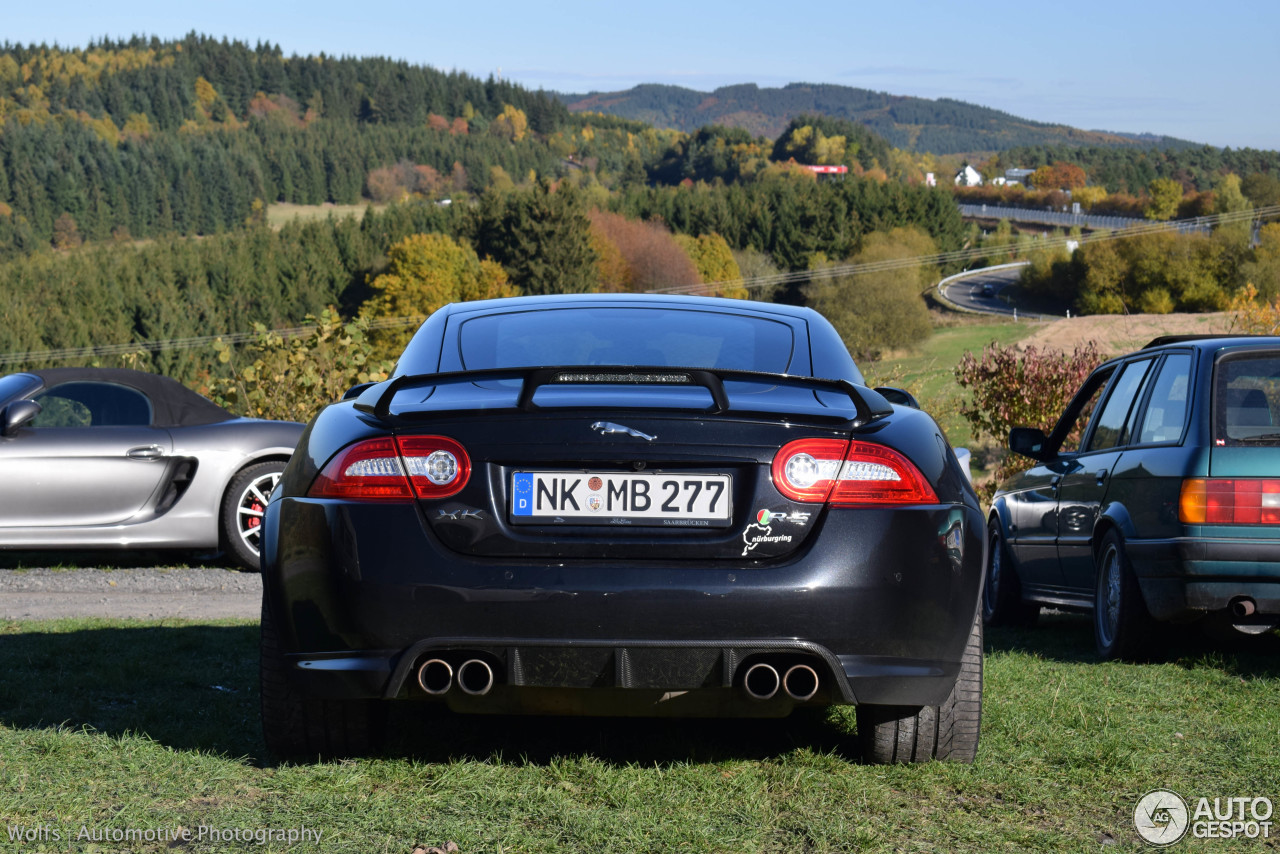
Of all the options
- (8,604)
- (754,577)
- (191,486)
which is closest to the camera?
(754,577)

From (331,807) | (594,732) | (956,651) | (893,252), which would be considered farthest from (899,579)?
(893,252)

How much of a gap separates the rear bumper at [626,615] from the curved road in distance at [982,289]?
121 metres

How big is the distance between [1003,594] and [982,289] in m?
130

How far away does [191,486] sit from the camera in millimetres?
8695

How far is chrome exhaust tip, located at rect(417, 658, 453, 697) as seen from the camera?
130 inches

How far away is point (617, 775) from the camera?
3594 mm

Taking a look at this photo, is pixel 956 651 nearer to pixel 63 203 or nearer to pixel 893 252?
pixel 893 252

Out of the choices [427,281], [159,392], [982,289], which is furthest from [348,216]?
[159,392]

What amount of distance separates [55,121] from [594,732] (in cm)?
16149

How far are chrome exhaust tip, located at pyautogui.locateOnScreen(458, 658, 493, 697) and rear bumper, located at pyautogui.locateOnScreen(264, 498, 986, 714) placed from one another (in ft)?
0.06

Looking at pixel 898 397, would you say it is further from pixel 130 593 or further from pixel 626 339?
pixel 130 593

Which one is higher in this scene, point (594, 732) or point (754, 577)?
point (754, 577)

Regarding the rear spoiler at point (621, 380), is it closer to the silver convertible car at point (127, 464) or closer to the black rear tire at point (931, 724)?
the black rear tire at point (931, 724)

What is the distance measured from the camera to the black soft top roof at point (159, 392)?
→ 8.83 meters
